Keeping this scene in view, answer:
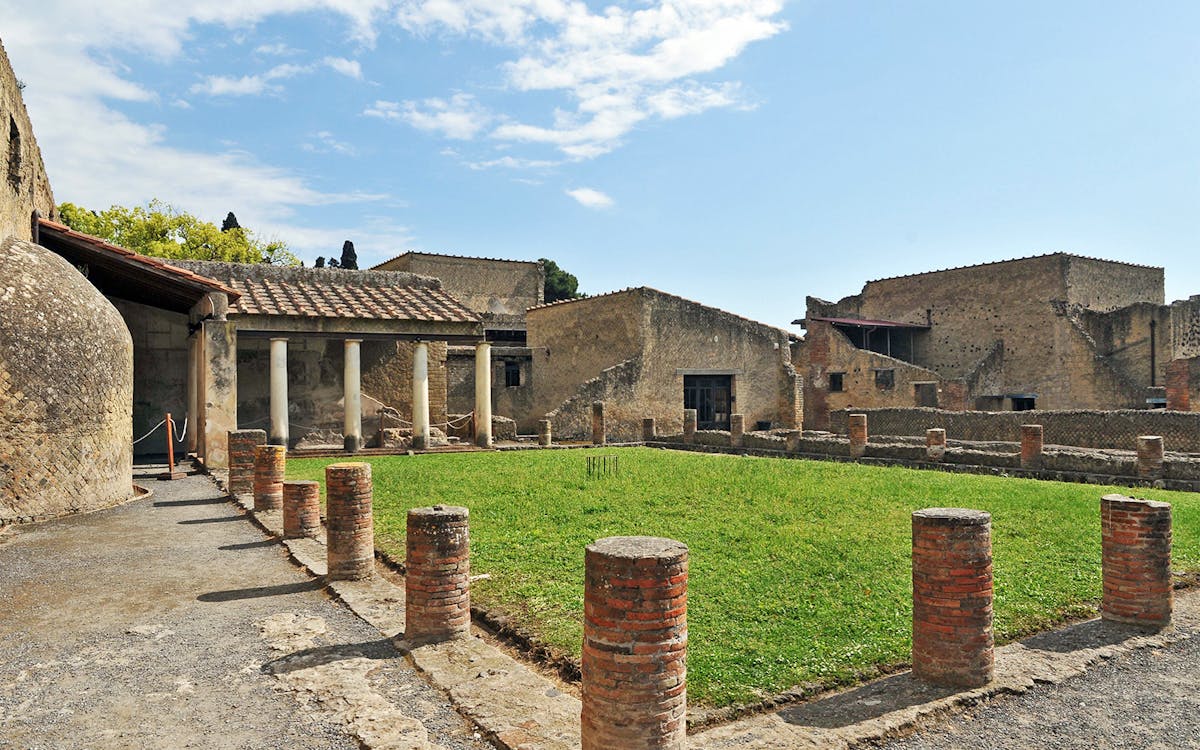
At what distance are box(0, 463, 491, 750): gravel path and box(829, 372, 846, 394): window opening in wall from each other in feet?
74.1

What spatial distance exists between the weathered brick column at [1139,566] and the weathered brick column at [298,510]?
616 cm

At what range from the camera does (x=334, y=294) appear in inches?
643

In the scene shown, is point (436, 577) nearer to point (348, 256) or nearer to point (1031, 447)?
point (1031, 447)

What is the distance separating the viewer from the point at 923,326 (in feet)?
97.7

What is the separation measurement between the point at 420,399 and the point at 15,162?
790cm

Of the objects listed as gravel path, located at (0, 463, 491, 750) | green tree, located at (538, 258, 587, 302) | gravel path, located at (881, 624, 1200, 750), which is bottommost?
gravel path, located at (881, 624, 1200, 750)

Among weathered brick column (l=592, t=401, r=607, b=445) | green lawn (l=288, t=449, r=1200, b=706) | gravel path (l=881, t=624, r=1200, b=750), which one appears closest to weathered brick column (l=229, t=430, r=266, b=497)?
green lawn (l=288, t=449, r=1200, b=706)

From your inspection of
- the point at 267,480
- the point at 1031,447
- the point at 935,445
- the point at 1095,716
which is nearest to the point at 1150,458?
the point at 1031,447

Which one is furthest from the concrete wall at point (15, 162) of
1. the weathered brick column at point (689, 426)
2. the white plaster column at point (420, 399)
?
the weathered brick column at point (689, 426)

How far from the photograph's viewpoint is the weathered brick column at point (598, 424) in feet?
66.5

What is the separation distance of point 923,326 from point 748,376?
9.75 m

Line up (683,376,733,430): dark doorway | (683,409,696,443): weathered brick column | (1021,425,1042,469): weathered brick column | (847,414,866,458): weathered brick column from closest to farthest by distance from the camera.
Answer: (1021,425,1042,469): weathered brick column < (847,414,866,458): weathered brick column < (683,409,696,443): weathered brick column < (683,376,733,430): dark doorway

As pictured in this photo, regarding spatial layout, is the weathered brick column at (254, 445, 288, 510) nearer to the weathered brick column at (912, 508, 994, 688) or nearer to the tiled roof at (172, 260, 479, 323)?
the tiled roof at (172, 260, 479, 323)

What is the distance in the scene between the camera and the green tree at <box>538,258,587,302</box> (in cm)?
4678
